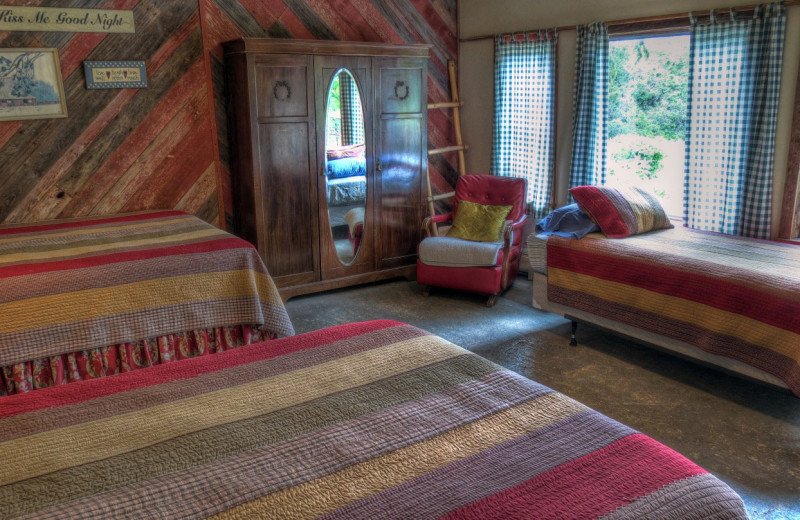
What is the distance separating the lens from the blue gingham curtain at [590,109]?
4633 mm

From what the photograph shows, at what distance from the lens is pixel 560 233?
164 inches

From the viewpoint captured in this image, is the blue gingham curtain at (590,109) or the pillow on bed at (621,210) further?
the blue gingham curtain at (590,109)

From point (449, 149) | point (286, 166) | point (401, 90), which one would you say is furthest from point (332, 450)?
point (449, 149)

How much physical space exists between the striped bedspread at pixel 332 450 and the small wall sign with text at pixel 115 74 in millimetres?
3102

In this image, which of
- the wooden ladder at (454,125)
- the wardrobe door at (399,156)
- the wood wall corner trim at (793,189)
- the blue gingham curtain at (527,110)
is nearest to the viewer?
the wood wall corner trim at (793,189)

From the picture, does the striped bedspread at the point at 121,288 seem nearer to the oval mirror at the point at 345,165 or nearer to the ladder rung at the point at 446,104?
the oval mirror at the point at 345,165

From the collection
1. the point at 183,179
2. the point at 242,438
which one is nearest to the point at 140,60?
the point at 183,179

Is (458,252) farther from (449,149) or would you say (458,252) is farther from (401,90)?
(449,149)

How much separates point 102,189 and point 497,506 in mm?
4003

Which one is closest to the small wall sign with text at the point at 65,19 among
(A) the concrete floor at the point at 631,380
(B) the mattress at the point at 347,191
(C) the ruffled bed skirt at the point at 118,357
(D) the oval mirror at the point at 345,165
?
(D) the oval mirror at the point at 345,165

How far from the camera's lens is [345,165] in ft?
16.1

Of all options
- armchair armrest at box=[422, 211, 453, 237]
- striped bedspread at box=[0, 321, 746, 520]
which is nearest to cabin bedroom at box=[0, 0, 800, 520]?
striped bedspread at box=[0, 321, 746, 520]

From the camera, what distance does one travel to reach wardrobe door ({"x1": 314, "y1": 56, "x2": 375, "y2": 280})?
15.4 ft

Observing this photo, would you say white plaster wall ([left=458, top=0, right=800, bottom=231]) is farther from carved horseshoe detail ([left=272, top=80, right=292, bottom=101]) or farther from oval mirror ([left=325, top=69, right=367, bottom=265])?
carved horseshoe detail ([left=272, top=80, right=292, bottom=101])
